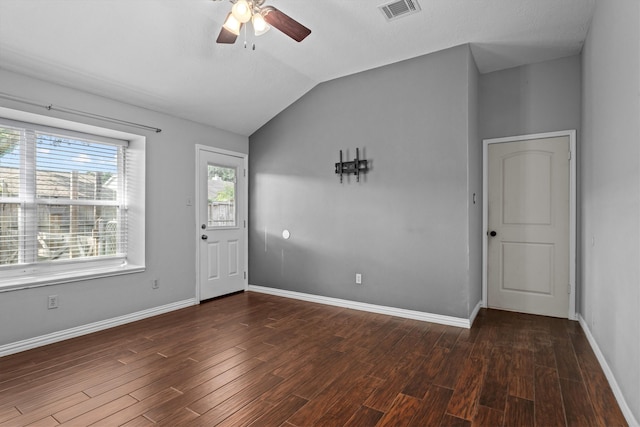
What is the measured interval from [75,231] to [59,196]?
1.31 ft

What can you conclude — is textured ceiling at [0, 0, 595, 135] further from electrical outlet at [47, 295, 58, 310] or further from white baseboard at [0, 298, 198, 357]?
white baseboard at [0, 298, 198, 357]

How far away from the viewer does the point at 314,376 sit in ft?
8.16

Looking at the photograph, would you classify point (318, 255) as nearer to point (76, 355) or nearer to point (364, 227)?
point (364, 227)

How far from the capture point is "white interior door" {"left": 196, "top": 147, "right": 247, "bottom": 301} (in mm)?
4590

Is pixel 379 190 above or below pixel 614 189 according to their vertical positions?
above

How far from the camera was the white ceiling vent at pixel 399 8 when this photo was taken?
2.84 m

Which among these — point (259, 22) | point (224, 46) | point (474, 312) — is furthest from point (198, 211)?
point (474, 312)

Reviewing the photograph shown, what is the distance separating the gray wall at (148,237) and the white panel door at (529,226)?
371 centimetres

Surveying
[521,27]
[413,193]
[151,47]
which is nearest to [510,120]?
[521,27]

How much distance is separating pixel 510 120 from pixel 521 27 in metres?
1.16

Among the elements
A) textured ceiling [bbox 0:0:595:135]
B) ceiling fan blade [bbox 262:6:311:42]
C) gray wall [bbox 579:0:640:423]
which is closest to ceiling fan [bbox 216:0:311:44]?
ceiling fan blade [bbox 262:6:311:42]

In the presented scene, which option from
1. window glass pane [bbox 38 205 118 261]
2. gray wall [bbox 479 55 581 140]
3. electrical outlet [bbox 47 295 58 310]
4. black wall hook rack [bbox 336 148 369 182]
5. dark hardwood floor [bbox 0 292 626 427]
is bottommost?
dark hardwood floor [bbox 0 292 626 427]

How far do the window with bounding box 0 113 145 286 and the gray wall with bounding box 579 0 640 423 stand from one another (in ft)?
15.1

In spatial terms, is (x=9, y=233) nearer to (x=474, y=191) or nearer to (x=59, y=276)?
(x=59, y=276)
